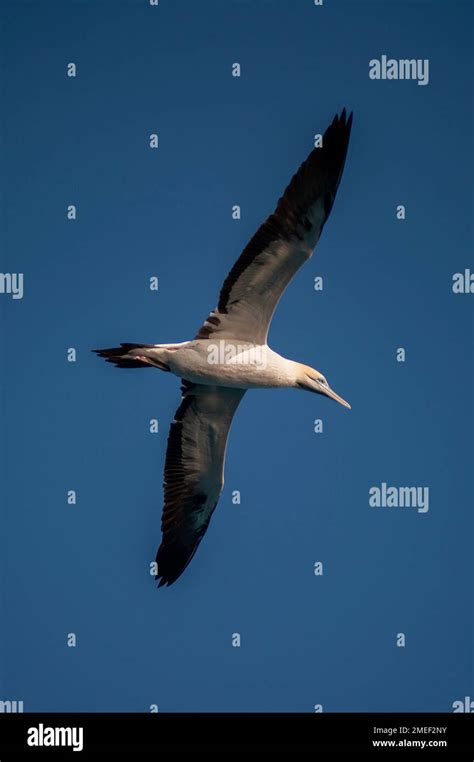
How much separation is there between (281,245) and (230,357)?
1746 millimetres

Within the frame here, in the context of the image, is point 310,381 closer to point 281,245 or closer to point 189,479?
point 281,245

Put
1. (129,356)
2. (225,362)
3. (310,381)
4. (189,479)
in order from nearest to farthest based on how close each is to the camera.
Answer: (129,356), (225,362), (310,381), (189,479)

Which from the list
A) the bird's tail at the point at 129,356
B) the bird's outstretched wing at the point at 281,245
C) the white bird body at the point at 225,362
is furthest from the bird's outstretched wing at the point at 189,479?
the bird's outstretched wing at the point at 281,245

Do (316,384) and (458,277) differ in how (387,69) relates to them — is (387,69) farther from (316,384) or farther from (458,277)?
(316,384)

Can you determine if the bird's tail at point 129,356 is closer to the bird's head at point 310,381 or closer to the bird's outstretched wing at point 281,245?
the bird's outstretched wing at point 281,245

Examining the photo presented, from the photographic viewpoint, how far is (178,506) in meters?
18.9

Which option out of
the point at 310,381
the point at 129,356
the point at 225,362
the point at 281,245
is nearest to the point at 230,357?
the point at 225,362

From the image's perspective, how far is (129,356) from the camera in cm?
1662

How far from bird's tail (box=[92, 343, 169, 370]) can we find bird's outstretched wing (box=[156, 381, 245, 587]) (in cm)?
175

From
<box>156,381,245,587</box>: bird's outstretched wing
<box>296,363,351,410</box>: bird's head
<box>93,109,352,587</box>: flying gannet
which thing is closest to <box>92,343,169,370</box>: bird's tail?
<box>93,109,352,587</box>: flying gannet

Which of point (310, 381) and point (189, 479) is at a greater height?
point (310, 381)

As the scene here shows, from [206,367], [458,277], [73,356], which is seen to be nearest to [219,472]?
[206,367]
